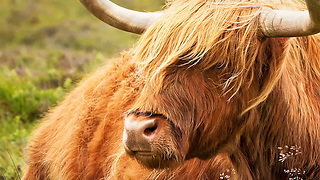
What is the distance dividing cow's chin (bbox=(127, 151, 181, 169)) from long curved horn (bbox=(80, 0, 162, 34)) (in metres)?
1.00

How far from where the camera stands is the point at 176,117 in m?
4.18

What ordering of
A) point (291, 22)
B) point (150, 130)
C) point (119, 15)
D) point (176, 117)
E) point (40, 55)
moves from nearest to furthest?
1. point (291, 22)
2. point (150, 130)
3. point (176, 117)
4. point (119, 15)
5. point (40, 55)

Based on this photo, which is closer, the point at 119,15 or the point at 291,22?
the point at 291,22

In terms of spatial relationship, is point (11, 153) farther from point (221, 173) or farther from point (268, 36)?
point (268, 36)

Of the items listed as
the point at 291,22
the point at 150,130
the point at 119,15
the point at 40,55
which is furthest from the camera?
the point at 40,55

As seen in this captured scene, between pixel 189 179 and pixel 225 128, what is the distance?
0.55 meters

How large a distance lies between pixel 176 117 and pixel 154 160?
0.27 meters

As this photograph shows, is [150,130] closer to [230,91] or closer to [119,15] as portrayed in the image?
[230,91]

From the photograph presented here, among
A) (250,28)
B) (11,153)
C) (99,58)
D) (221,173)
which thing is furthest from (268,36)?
(99,58)

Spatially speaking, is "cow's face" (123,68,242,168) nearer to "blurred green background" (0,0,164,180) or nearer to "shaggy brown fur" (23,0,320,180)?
"shaggy brown fur" (23,0,320,180)

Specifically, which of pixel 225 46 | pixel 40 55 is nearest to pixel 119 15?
pixel 225 46

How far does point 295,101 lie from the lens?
450cm

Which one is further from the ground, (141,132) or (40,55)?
(141,132)

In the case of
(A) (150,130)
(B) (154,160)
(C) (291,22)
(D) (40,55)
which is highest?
(C) (291,22)
